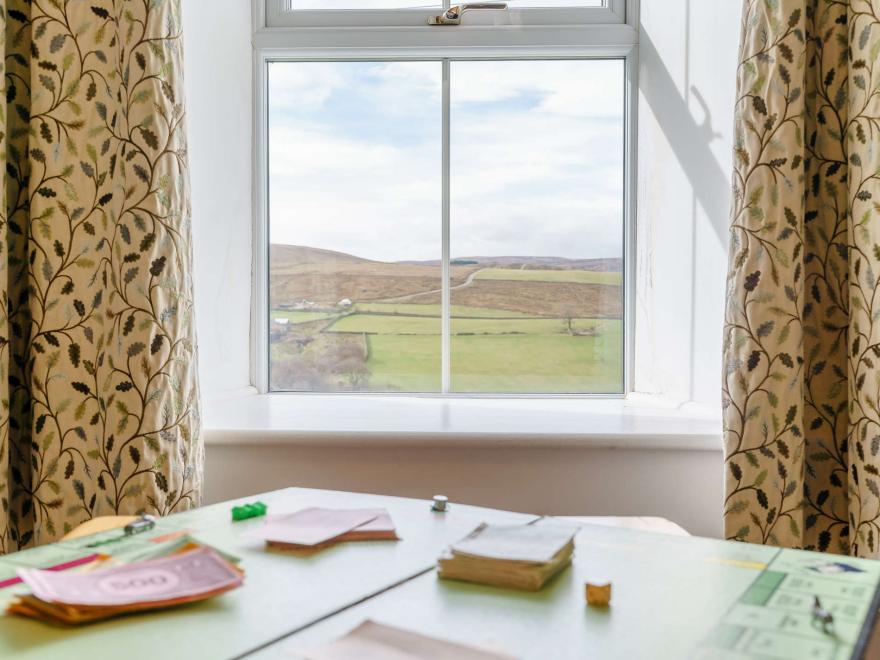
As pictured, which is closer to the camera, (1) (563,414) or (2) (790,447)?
(2) (790,447)

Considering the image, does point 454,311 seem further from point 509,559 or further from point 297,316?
point 509,559

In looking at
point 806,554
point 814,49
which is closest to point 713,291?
point 814,49

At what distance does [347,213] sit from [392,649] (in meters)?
1.80

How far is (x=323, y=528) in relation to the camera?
1111 mm

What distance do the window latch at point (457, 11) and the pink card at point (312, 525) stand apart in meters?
1.57

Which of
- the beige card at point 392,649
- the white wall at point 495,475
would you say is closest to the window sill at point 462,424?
the white wall at point 495,475

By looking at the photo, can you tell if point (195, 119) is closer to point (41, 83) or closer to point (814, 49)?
point (41, 83)

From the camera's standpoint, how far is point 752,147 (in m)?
1.62

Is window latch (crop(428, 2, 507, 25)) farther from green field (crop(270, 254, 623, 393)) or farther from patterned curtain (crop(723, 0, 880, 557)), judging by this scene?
patterned curtain (crop(723, 0, 880, 557))

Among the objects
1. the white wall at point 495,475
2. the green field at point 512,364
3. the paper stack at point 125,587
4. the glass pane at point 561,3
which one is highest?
the glass pane at point 561,3

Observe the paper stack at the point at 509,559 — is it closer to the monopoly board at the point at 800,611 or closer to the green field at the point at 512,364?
the monopoly board at the point at 800,611

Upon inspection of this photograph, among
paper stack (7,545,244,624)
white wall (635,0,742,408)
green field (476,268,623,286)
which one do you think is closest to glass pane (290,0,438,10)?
white wall (635,0,742,408)

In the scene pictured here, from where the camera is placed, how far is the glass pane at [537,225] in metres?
2.36

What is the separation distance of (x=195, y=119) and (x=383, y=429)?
0.92 meters
